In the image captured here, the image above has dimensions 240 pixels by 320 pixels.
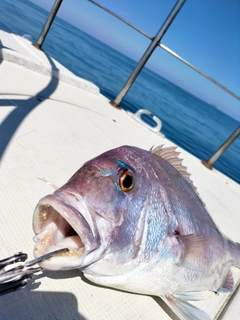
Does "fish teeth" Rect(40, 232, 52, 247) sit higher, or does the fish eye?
the fish eye

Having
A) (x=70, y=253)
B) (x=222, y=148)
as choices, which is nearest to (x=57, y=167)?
(x=70, y=253)

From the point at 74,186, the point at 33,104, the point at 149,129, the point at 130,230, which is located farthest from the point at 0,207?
the point at 149,129

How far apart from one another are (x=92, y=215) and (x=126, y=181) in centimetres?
23

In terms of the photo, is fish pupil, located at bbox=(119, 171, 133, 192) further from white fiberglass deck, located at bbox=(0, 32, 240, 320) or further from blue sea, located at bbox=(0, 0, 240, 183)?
blue sea, located at bbox=(0, 0, 240, 183)

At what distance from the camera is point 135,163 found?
1.12 metres

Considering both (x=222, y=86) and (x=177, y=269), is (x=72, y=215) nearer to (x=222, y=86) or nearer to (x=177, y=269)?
(x=177, y=269)

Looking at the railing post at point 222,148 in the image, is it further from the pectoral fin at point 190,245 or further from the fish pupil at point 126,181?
the fish pupil at point 126,181

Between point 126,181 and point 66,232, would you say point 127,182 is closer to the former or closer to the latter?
point 126,181

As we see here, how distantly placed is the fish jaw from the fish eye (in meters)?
0.20

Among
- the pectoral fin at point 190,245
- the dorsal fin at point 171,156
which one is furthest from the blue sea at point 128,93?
the pectoral fin at point 190,245

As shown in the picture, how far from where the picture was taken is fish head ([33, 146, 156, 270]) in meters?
0.81

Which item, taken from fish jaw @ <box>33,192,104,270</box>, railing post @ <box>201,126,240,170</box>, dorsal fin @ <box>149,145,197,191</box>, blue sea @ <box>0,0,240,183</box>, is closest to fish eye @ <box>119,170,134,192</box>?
fish jaw @ <box>33,192,104,270</box>

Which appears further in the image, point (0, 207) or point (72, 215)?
point (0, 207)

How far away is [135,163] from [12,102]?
1.77 m
